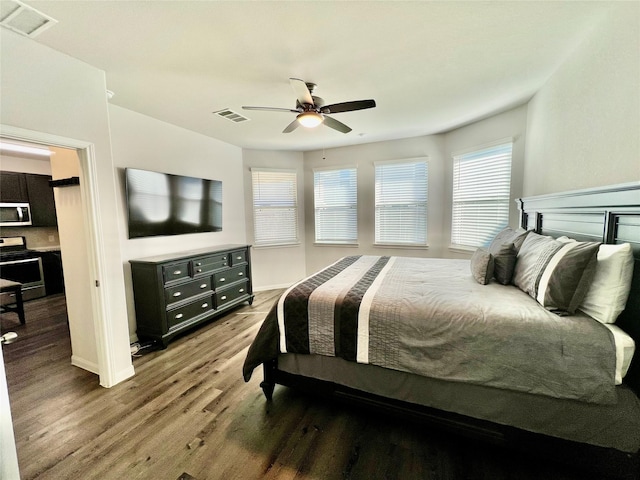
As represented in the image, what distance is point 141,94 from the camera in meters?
2.68

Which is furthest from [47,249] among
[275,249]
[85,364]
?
[275,249]

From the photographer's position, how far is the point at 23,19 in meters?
1.62

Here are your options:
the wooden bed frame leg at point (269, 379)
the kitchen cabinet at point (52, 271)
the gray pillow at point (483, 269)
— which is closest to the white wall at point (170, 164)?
the wooden bed frame leg at point (269, 379)

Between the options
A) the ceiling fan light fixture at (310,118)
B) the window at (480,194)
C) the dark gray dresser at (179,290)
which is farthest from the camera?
the window at (480,194)

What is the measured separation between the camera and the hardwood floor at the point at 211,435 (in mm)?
1527

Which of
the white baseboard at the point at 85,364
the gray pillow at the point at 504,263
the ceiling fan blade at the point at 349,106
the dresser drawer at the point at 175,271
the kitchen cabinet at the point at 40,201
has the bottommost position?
the white baseboard at the point at 85,364

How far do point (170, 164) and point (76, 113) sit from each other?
1.50m

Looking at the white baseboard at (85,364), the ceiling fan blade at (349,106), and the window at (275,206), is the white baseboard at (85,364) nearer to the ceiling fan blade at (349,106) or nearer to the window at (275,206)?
the window at (275,206)

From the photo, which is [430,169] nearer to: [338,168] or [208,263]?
[338,168]

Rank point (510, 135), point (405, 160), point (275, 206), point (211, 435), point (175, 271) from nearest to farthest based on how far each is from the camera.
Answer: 1. point (211, 435)
2. point (175, 271)
3. point (510, 135)
4. point (405, 160)
5. point (275, 206)

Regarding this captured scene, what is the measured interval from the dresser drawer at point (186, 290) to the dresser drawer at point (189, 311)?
4.1 inches

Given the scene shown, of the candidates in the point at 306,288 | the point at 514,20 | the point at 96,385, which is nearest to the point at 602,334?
the point at 306,288

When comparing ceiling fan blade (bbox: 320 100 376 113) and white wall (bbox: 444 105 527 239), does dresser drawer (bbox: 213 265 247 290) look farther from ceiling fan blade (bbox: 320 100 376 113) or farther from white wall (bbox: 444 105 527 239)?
white wall (bbox: 444 105 527 239)

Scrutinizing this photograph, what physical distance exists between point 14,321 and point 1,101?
3685mm
